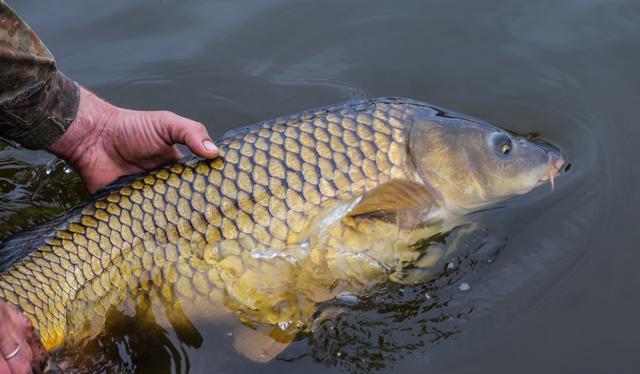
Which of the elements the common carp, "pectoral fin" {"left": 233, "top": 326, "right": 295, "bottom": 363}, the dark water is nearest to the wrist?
the dark water

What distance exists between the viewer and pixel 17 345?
2379 mm

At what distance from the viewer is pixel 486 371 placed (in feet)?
9.84

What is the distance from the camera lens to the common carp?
3.01 m

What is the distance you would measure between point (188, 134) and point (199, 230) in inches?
19.5

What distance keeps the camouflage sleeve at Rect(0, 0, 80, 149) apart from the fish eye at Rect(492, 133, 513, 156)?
2180 mm

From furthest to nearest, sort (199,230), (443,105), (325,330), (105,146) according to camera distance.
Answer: (443,105) < (105,146) < (325,330) < (199,230)

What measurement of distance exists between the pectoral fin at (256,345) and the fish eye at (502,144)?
4.52 ft

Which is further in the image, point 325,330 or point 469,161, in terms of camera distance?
point 469,161

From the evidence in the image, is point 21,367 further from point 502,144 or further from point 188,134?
point 502,144

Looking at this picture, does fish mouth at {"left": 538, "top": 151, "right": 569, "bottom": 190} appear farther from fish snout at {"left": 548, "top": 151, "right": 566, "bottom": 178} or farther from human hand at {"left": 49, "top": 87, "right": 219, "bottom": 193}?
human hand at {"left": 49, "top": 87, "right": 219, "bottom": 193}

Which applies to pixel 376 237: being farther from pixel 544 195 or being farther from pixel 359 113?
pixel 544 195

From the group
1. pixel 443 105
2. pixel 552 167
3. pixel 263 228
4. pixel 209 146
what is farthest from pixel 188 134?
pixel 443 105

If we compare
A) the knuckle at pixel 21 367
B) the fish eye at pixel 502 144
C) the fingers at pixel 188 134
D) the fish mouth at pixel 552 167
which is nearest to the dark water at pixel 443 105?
the fish mouth at pixel 552 167

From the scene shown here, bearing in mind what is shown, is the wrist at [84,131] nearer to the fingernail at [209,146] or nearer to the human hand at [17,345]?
the fingernail at [209,146]
